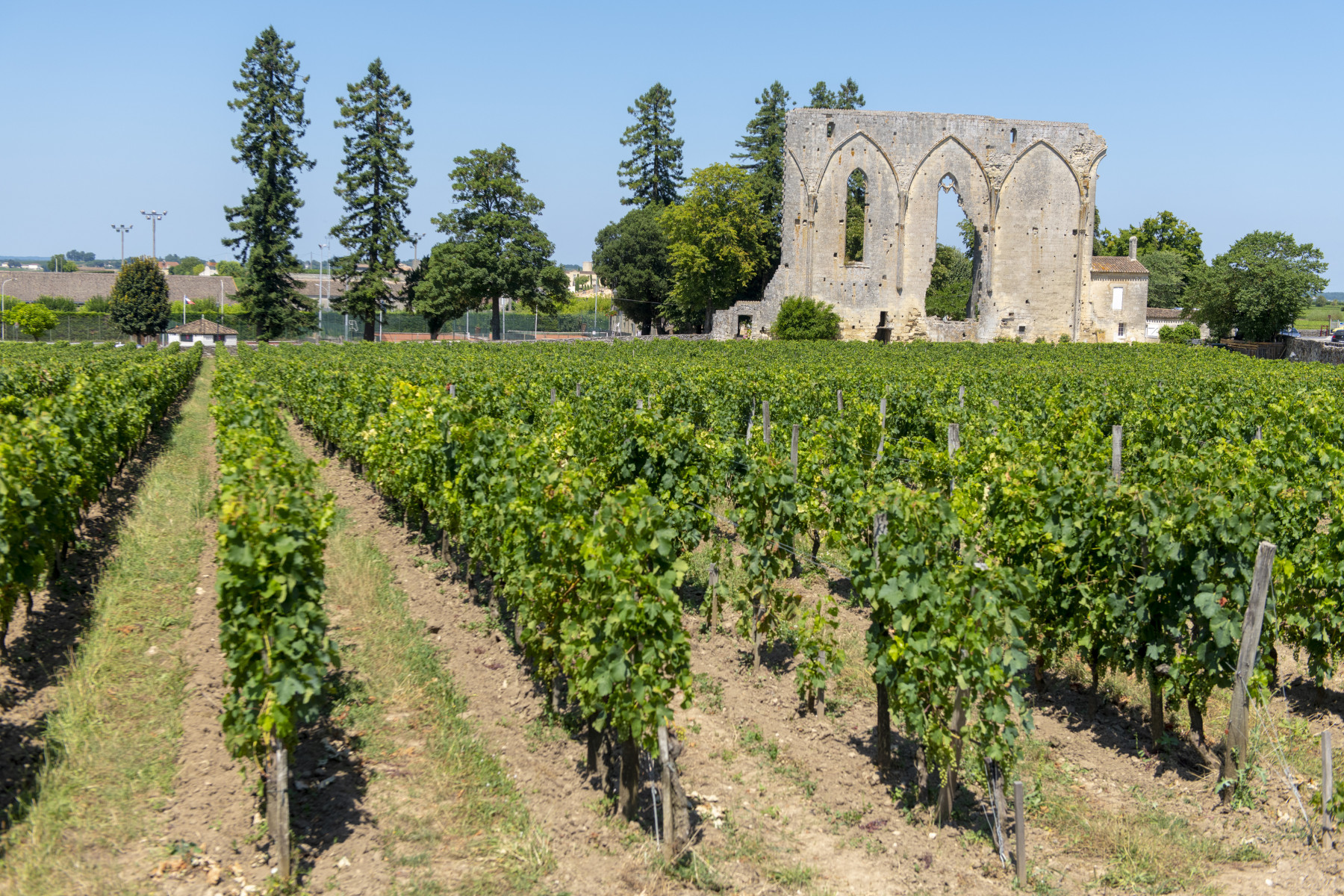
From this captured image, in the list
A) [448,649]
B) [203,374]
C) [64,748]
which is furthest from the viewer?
[203,374]

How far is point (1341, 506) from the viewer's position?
594cm

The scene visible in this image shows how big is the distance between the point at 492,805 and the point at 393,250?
160ft

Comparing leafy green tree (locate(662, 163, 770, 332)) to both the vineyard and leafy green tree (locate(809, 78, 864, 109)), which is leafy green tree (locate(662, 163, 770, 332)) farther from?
the vineyard

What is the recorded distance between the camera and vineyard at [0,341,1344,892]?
470 cm

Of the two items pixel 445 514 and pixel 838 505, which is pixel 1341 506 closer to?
pixel 838 505

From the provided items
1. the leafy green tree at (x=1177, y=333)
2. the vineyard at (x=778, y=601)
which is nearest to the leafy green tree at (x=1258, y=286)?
the leafy green tree at (x=1177, y=333)

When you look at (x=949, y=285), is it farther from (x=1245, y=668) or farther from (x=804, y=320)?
(x=1245, y=668)

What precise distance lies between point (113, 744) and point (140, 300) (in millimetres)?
61526

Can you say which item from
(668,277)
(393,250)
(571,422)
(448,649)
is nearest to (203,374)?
(393,250)

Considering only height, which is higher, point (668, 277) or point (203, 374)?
point (668, 277)

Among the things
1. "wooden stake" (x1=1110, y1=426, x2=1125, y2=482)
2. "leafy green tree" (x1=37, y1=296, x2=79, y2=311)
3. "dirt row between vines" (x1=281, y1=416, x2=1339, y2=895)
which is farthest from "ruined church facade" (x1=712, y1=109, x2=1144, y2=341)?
"leafy green tree" (x1=37, y1=296, x2=79, y2=311)

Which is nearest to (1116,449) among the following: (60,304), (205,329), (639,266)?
(639,266)

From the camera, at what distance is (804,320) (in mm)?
43781

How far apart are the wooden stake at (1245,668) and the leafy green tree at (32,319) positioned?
66.1m
